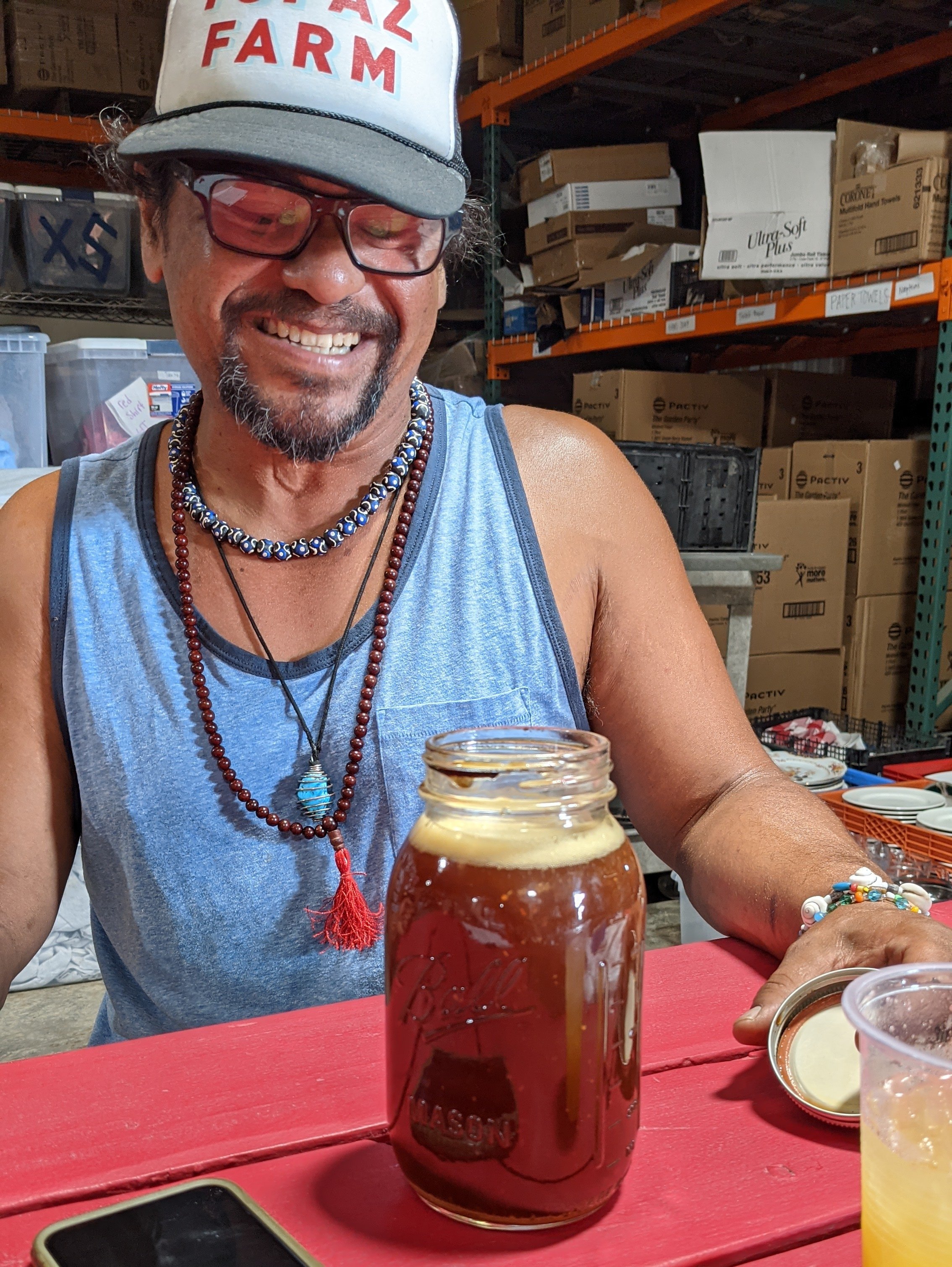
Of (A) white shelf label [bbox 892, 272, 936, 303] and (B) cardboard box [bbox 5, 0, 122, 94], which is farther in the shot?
(B) cardboard box [bbox 5, 0, 122, 94]

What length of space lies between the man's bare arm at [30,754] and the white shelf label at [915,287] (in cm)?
228

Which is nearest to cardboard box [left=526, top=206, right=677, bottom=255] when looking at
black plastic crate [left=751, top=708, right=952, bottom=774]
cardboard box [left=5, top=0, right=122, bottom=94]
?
cardboard box [left=5, top=0, right=122, bottom=94]

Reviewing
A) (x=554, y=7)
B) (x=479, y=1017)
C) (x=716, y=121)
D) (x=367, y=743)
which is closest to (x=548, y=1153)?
(x=479, y=1017)

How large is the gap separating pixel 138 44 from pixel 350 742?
3560 mm

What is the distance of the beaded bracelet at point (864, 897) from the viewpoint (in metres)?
0.74

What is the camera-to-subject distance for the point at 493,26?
3.82m

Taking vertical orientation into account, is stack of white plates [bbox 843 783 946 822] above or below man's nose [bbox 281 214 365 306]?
below

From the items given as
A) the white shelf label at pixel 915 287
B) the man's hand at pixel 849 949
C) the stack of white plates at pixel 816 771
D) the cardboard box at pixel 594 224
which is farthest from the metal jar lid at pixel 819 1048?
the cardboard box at pixel 594 224

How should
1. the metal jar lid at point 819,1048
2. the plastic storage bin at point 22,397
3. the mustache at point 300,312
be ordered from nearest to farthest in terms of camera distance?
the metal jar lid at point 819,1048 < the mustache at point 300,312 < the plastic storage bin at point 22,397

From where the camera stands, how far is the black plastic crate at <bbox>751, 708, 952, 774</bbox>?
2629 millimetres

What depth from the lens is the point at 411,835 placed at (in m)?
0.50

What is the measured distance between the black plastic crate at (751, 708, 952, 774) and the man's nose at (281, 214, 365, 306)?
186 centimetres

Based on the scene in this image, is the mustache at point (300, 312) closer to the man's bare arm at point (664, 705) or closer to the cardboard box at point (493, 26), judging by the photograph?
the man's bare arm at point (664, 705)

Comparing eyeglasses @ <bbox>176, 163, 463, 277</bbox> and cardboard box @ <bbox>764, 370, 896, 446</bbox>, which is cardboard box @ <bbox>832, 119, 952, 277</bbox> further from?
eyeglasses @ <bbox>176, 163, 463, 277</bbox>
